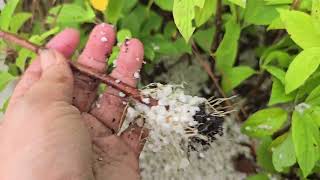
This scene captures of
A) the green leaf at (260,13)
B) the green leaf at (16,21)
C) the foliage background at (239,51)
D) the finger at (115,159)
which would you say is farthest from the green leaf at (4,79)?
the green leaf at (260,13)

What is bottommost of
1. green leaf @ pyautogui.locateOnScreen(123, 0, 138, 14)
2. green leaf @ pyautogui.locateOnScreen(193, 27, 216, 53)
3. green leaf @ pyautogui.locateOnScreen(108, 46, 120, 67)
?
green leaf @ pyautogui.locateOnScreen(193, 27, 216, 53)

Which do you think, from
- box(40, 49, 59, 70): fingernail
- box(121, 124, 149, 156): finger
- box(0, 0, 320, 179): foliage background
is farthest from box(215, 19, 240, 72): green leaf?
box(40, 49, 59, 70): fingernail

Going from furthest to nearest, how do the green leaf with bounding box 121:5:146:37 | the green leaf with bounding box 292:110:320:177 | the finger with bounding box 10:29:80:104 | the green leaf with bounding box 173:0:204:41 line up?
the green leaf with bounding box 121:5:146:37 < the finger with bounding box 10:29:80:104 < the green leaf with bounding box 292:110:320:177 < the green leaf with bounding box 173:0:204:41

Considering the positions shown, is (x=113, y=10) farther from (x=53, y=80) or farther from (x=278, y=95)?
(x=278, y=95)

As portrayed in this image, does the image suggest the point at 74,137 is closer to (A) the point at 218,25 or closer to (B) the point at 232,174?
(A) the point at 218,25

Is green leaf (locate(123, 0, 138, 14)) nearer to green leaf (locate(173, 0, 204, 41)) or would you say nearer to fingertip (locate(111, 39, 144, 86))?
fingertip (locate(111, 39, 144, 86))

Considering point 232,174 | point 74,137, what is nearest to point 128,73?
point 74,137
